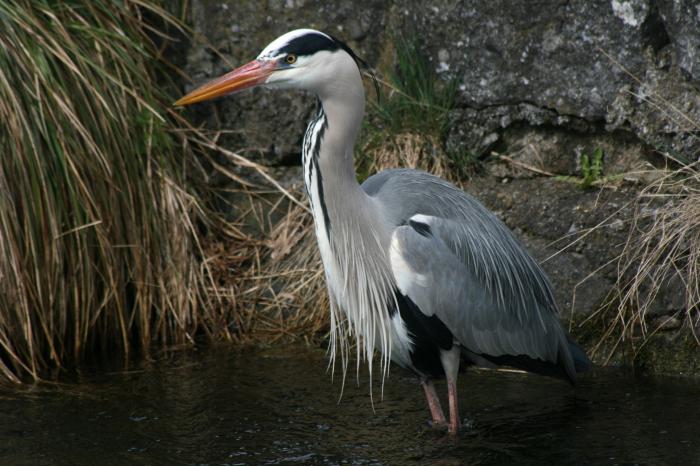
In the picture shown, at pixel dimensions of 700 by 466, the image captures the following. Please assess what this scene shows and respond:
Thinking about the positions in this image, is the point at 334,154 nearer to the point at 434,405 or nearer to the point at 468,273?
the point at 468,273

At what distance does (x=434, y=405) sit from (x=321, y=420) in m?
0.48

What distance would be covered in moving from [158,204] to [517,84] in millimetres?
1980

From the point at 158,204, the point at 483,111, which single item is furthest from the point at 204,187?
the point at 483,111

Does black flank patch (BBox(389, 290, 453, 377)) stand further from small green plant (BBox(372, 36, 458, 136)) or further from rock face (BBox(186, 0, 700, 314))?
small green plant (BBox(372, 36, 458, 136))

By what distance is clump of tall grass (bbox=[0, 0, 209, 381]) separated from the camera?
4562 mm

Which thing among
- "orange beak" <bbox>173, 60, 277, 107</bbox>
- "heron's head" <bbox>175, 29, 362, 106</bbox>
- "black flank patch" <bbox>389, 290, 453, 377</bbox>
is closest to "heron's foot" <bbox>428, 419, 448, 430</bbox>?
"black flank patch" <bbox>389, 290, 453, 377</bbox>

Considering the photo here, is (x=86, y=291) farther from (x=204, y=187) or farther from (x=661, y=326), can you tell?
(x=661, y=326)

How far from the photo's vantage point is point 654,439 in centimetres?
385

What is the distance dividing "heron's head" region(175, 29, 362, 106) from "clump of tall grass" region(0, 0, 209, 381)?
48.3 inches

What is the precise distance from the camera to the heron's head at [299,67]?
3.66 meters

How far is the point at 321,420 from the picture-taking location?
421 cm

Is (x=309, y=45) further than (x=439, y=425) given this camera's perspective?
No

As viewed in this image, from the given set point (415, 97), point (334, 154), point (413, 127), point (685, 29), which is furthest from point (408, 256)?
point (685, 29)

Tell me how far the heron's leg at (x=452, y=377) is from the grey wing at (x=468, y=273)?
7 cm
